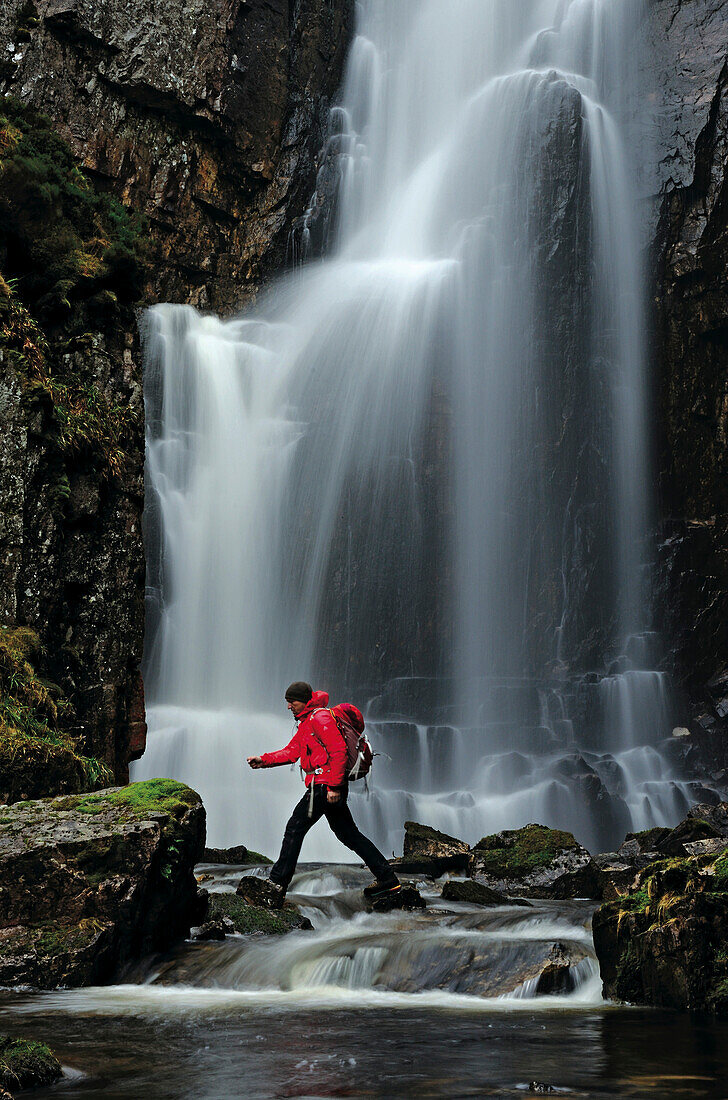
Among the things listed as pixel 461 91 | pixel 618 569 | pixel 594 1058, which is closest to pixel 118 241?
pixel 594 1058

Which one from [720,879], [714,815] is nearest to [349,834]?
[720,879]

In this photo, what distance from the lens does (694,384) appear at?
24031 millimetres

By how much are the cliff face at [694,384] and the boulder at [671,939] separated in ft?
55.0

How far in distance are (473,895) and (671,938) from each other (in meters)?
4.00

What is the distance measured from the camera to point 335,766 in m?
7.95

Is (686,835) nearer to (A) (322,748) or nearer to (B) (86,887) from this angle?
(A) (322,748)

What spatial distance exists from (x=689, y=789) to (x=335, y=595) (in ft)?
28.2

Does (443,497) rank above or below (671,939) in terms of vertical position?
above

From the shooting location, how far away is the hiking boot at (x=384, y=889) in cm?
872

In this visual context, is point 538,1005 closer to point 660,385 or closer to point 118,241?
point 118,241

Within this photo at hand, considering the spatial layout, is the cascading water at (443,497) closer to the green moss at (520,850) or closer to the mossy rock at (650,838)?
the mossy rock at (650,838)

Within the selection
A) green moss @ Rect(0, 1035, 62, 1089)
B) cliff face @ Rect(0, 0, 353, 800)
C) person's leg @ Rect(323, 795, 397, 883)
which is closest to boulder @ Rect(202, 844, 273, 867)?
cliff face @ Rect(0, 0, 353, 800)

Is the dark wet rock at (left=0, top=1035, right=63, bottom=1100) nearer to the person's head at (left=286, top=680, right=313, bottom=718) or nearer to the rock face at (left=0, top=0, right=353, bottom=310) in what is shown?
the person's head at (left=286, top=680, right=313, bottom=718)

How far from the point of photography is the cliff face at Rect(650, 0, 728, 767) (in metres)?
23.0
